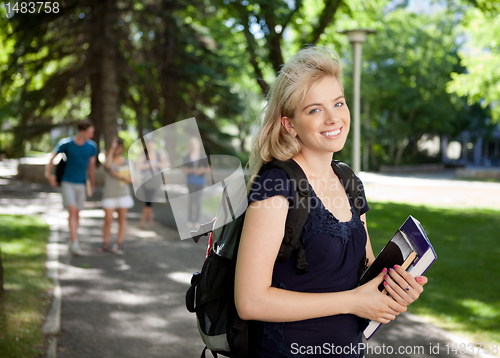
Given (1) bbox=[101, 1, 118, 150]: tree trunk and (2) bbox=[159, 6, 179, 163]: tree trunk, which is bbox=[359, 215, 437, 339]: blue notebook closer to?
(1) bbox=[101, 1, 118, 150]: tree trunk

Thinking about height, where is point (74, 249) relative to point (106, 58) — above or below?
below

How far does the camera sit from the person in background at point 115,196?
8.14 m

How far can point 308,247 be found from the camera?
1.68 m

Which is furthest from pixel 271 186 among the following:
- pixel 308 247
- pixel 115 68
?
pixel 115 68

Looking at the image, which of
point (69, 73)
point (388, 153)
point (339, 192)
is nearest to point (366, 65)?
point (388, 153)

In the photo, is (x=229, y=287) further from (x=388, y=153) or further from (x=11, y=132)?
(x=388, y=153)

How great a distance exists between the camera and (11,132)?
18.6m

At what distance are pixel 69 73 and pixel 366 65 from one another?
2282cm

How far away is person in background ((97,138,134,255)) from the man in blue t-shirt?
0.41 m

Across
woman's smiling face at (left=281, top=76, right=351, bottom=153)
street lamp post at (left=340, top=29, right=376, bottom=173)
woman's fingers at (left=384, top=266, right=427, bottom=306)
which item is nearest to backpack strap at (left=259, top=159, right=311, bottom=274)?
woman's smiling face at (left=281, top=76, right=351, bottom=153)

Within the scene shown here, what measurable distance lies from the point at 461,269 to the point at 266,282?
750cm

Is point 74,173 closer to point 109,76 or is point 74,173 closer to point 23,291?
point 23,291

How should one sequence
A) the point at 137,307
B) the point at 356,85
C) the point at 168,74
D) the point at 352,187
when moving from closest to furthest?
the point at 352,187 → the point at 137,307 → the point at 356,85 → the point at 168,74

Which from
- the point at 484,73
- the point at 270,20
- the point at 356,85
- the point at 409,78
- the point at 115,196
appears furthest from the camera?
the point at 409,78
